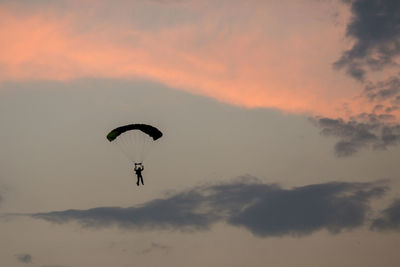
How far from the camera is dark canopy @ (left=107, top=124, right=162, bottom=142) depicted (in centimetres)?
14288

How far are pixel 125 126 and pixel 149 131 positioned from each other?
12.0ft

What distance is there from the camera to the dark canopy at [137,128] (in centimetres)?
14288

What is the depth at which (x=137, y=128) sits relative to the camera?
14338cm

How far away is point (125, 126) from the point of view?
143000mm

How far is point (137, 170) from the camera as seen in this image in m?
147

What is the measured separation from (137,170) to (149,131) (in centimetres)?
573

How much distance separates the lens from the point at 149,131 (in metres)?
145

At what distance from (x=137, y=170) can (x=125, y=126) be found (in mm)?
7088
